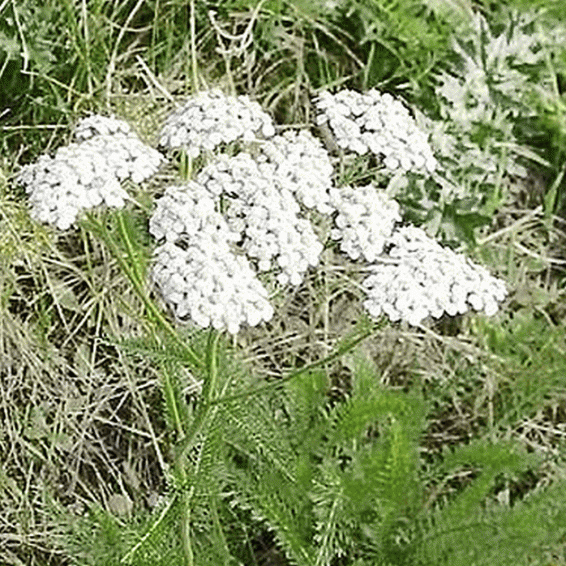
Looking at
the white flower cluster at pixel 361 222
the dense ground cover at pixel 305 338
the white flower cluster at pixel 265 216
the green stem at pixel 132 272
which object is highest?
the white flower cluster at pixel 265 216

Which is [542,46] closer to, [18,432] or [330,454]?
[330,454]

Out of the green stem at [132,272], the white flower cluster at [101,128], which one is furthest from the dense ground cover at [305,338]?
the white flower cluster at [101,128]

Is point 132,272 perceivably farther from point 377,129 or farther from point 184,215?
point 377,129

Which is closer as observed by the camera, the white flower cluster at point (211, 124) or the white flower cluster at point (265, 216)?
the white flower cluster at point (265, 216)

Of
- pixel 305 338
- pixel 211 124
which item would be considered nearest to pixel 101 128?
pixel 211 124

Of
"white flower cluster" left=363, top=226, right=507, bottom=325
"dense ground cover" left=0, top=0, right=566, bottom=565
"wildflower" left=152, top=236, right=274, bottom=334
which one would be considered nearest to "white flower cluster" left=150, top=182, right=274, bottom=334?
"wildflower" left=152, top=236, right=274, bottom=334

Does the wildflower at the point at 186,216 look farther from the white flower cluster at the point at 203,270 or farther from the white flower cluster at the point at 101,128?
the white flower cluster at the point at 101,128
